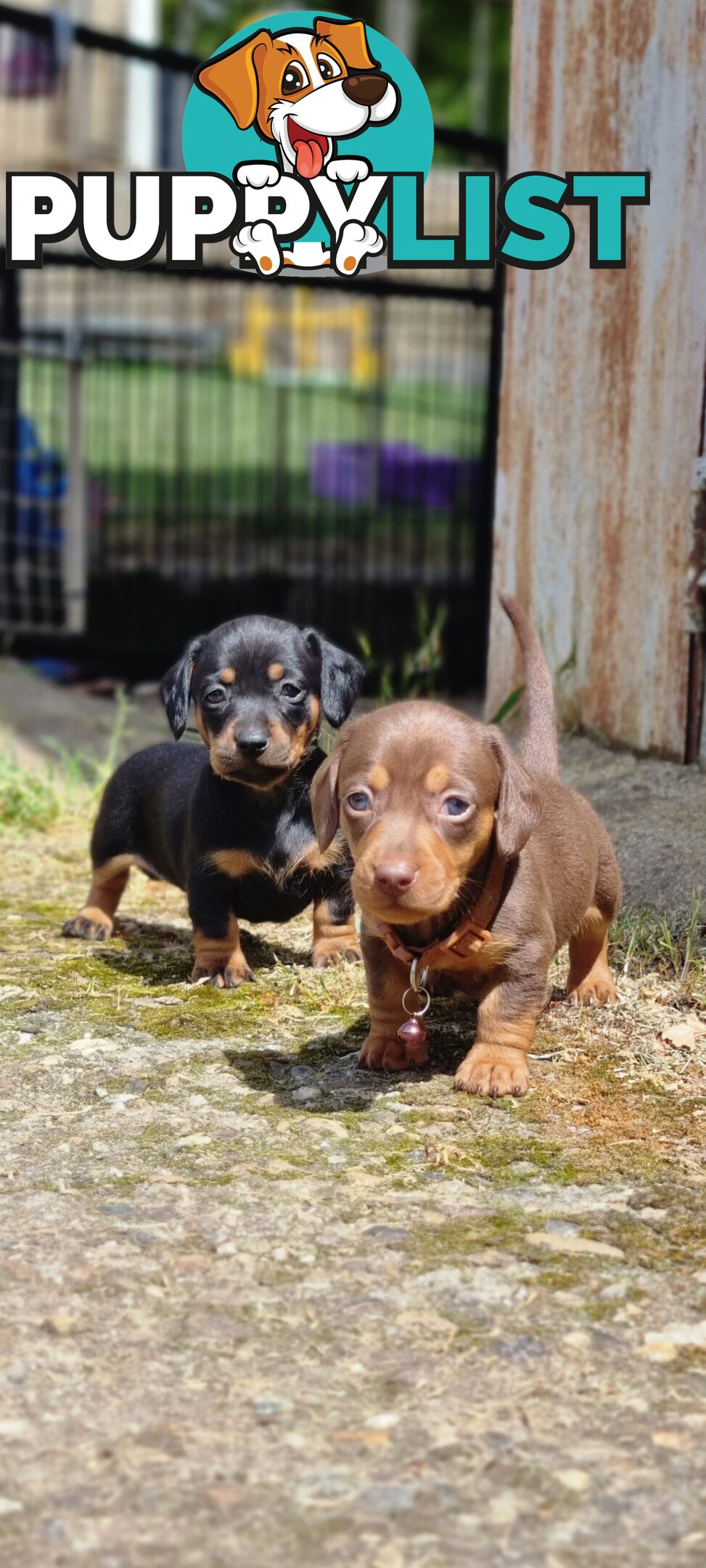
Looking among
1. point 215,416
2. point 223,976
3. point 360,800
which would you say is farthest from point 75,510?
point 215,416

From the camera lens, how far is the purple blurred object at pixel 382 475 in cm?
1252

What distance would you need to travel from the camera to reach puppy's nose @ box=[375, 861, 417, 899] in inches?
112

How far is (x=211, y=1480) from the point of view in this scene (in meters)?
1.98

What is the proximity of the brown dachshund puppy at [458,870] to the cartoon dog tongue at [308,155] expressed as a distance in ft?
9.75

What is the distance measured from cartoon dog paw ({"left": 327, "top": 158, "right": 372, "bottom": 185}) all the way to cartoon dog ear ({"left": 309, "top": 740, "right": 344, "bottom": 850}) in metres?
3.12

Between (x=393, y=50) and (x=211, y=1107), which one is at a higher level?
(x=393, y=50)

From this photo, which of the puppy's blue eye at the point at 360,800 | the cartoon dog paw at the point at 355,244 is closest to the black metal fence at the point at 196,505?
the cartoon dog paw at the point at 355,244

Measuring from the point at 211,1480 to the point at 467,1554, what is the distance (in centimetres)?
32

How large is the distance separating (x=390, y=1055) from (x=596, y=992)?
0.60 metres

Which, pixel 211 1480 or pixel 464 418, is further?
pixel 464 418

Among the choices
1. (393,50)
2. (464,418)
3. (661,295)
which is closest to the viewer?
(661,295)

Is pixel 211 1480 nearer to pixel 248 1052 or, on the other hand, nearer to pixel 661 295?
pixel 248 1052

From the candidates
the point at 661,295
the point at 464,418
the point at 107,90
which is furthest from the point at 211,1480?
the point at 107,90

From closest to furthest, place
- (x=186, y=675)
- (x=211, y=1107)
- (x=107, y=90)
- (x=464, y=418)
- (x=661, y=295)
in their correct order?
(x=211, y=1107), (x=186, y=675), (x=661, y=295), (x=464, y=418), (x=107, y=90)
